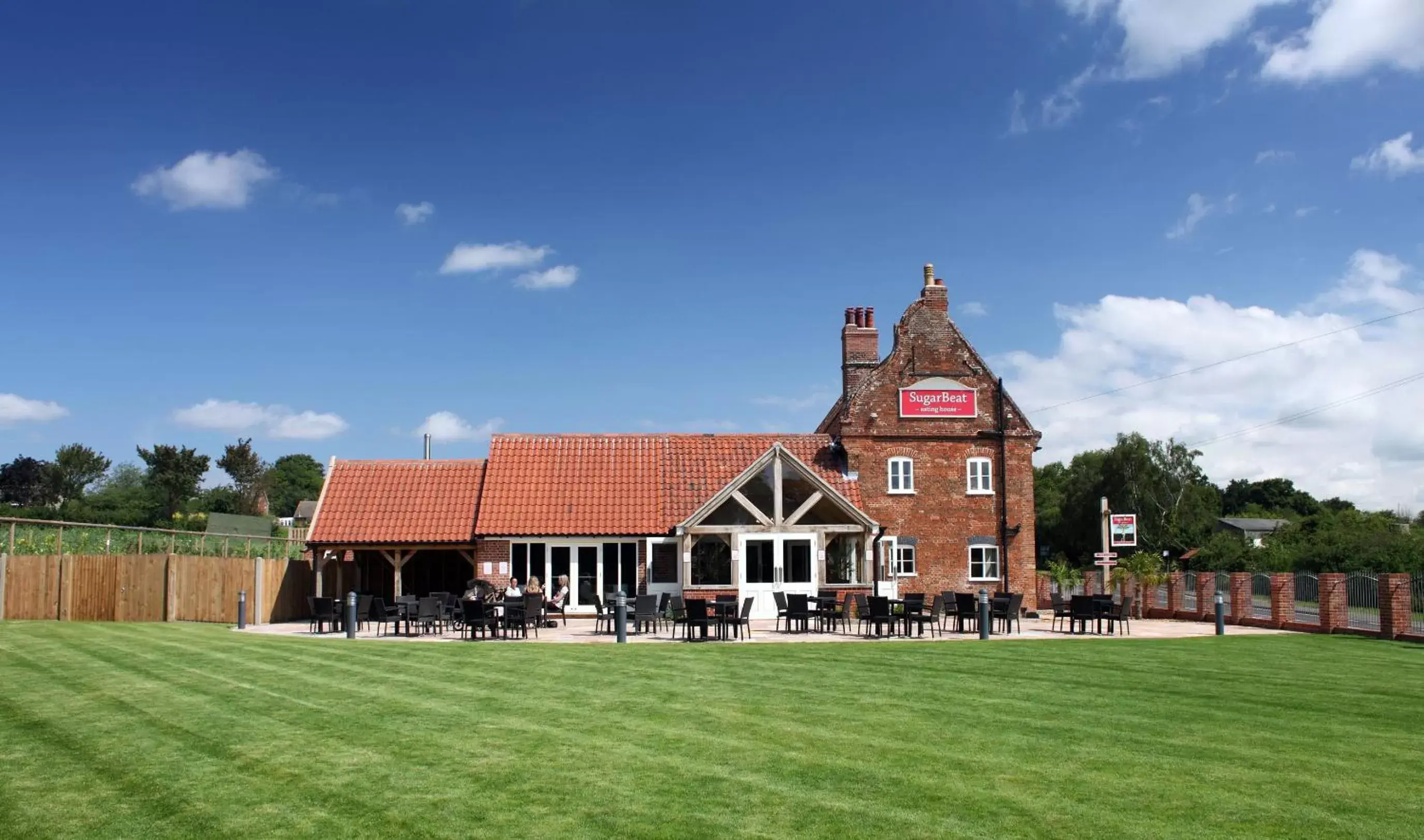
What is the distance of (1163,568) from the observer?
3000 centimetres

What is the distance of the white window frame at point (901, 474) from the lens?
3183 centimetres

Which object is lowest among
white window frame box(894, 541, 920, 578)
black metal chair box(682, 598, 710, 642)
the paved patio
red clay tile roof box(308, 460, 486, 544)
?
the paved patio

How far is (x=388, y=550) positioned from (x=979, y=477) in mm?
17356

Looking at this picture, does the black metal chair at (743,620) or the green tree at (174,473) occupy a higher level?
the green tree at (174,473)

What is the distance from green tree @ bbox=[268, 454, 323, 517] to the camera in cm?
11725

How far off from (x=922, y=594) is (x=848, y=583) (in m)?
6.20

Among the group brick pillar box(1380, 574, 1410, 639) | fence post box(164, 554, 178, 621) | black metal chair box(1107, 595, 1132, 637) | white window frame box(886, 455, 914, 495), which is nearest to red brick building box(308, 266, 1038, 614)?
white window frame box(886, 455, 914, 495)

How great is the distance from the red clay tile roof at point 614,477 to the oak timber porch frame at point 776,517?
146 centimetres

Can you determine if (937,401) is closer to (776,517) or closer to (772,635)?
(776,517)

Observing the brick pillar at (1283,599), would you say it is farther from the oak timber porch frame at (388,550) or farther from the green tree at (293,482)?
the green tree at (293,482)

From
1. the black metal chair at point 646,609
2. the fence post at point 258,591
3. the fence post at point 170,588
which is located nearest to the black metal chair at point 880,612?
the black metal chair at point 646,609

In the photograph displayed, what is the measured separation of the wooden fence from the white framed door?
12568 mm

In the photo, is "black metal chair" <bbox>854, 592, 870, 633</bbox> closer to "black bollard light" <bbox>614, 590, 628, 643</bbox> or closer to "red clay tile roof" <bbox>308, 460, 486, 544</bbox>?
"black bollard light" <bbox>614, 590, 628, 643</bbox>

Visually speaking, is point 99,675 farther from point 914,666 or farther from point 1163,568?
point 1163,568
